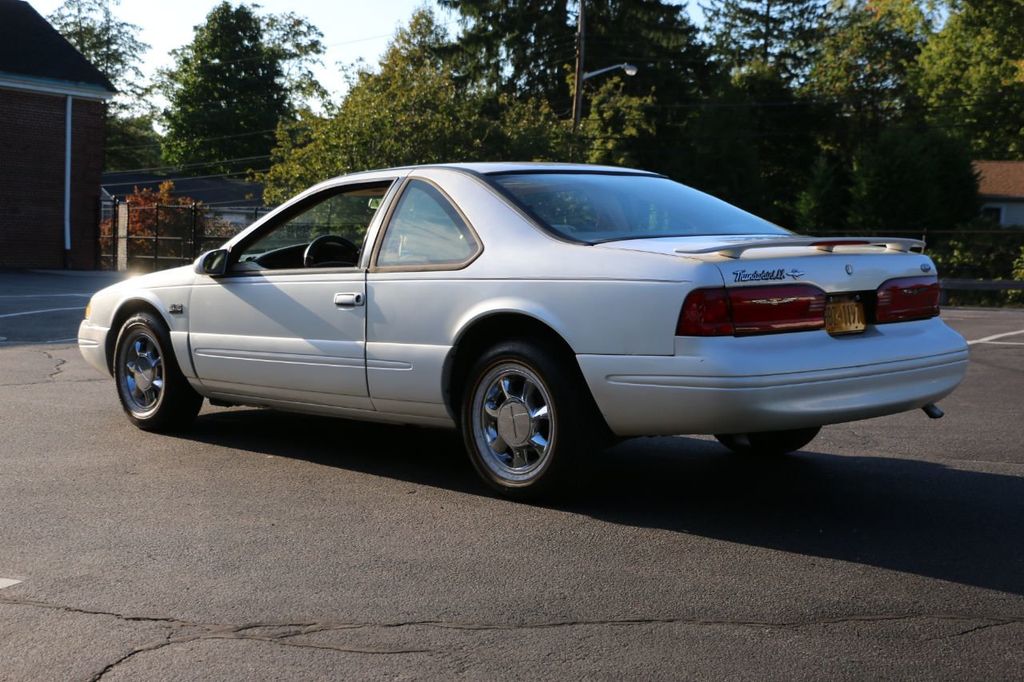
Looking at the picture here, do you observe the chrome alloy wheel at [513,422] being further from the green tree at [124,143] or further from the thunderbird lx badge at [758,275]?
the green tree at [124,143]

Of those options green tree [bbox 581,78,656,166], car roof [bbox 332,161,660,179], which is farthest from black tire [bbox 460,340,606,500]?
green tree [bbox 581,78,656,166]

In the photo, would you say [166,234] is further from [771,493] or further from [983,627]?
[983,627]

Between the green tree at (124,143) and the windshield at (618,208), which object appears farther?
the green tree at (124,143)

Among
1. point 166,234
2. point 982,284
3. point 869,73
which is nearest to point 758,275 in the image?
point 982,284

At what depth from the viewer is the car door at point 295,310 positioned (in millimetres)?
6242

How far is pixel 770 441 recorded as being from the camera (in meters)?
6.64

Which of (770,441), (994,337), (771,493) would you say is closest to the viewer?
(771,493)

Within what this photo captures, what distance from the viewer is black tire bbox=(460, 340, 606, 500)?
5.27 metres

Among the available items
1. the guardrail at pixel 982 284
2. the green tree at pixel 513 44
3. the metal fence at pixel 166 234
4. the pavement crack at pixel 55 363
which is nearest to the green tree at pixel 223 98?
the green tree at pixel 513 44

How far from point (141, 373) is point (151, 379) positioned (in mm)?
112

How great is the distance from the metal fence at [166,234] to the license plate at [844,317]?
28305 mm

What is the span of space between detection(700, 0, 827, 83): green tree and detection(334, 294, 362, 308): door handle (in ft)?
223

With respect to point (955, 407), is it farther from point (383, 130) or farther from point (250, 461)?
point (383, 130)

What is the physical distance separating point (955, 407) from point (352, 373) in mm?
4788
